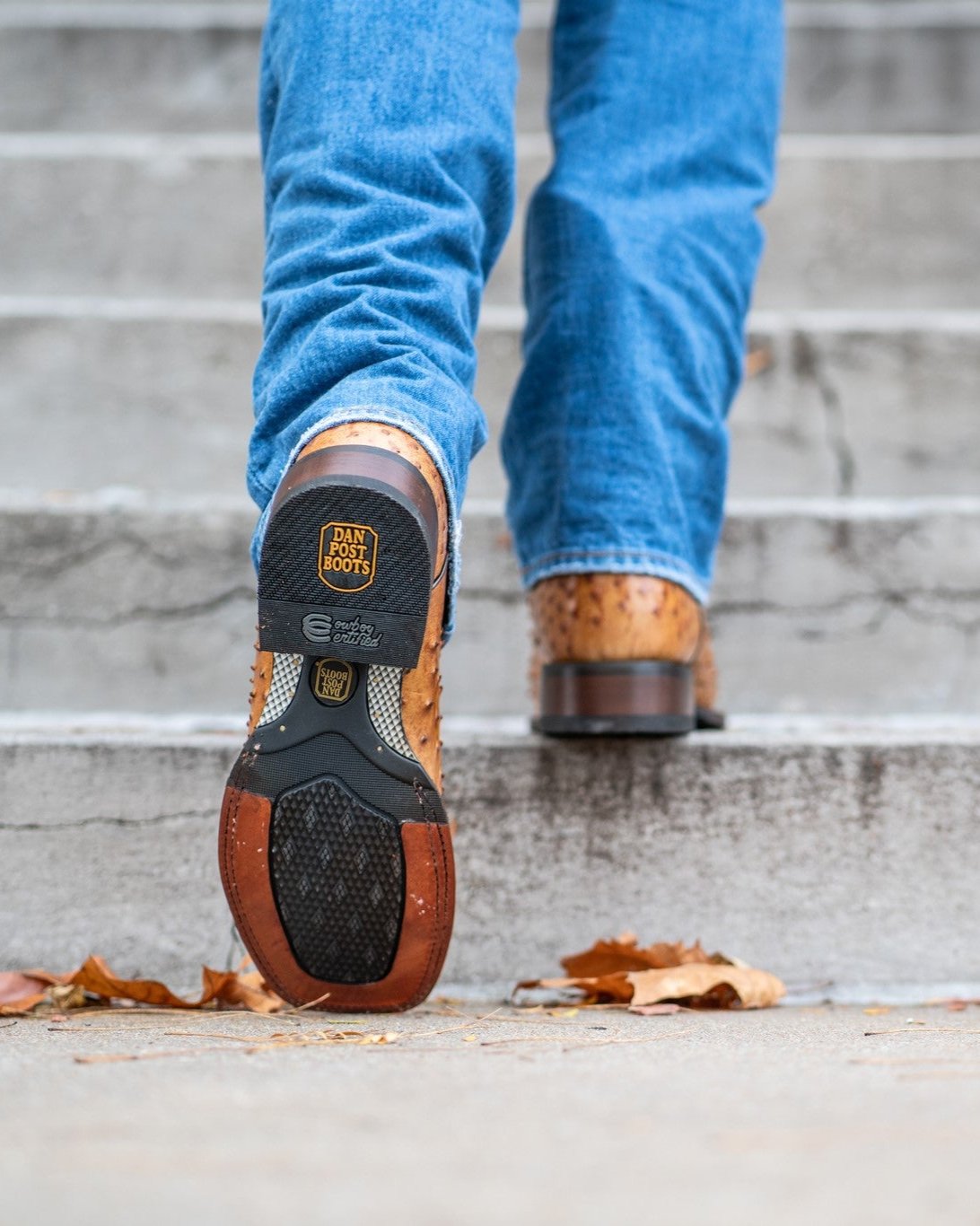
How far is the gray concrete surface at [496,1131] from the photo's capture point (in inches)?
16.1

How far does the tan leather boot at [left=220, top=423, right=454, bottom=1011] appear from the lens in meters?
0.79

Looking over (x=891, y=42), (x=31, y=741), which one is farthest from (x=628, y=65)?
(x=891, y=42)

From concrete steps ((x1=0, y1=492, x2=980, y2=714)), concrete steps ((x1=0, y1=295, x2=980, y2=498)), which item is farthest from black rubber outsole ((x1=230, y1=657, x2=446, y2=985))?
concrete steps ((x1=0, y1=295, x2=980, y2=498))

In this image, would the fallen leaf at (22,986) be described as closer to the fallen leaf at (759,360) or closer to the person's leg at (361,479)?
the person's leg at (361,479)

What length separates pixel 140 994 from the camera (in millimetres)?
975

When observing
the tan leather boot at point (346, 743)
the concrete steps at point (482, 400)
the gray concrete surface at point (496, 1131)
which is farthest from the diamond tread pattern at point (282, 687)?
the concrete steps at point (482, 400)

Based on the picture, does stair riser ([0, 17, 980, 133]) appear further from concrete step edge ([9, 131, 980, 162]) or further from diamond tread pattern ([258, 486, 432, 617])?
diamond tread pattern ([258, 486, 432, 617])

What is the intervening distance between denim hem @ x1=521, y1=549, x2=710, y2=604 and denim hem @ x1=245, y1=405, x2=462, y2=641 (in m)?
0.24

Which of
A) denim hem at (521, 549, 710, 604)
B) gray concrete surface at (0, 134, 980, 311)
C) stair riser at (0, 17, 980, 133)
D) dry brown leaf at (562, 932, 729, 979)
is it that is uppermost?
stair riser at (0, 17, 980, 133)

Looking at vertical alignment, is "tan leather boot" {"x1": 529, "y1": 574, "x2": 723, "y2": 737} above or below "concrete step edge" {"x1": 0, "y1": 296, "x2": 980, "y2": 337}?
A: below

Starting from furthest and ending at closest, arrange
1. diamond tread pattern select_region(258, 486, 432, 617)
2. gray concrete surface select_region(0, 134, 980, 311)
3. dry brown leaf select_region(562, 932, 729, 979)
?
1. gray concrete surface select_region(0, 134, 980, 311)
2. dry brown leaf select_region(562, 932, 729, 979)
3. diamond tread pattern select_region(258, 486, 432, 617)

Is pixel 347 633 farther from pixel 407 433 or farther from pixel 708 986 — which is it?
pixel 708 986

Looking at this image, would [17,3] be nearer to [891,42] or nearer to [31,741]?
[891,42]

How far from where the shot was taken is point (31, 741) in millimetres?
1165
